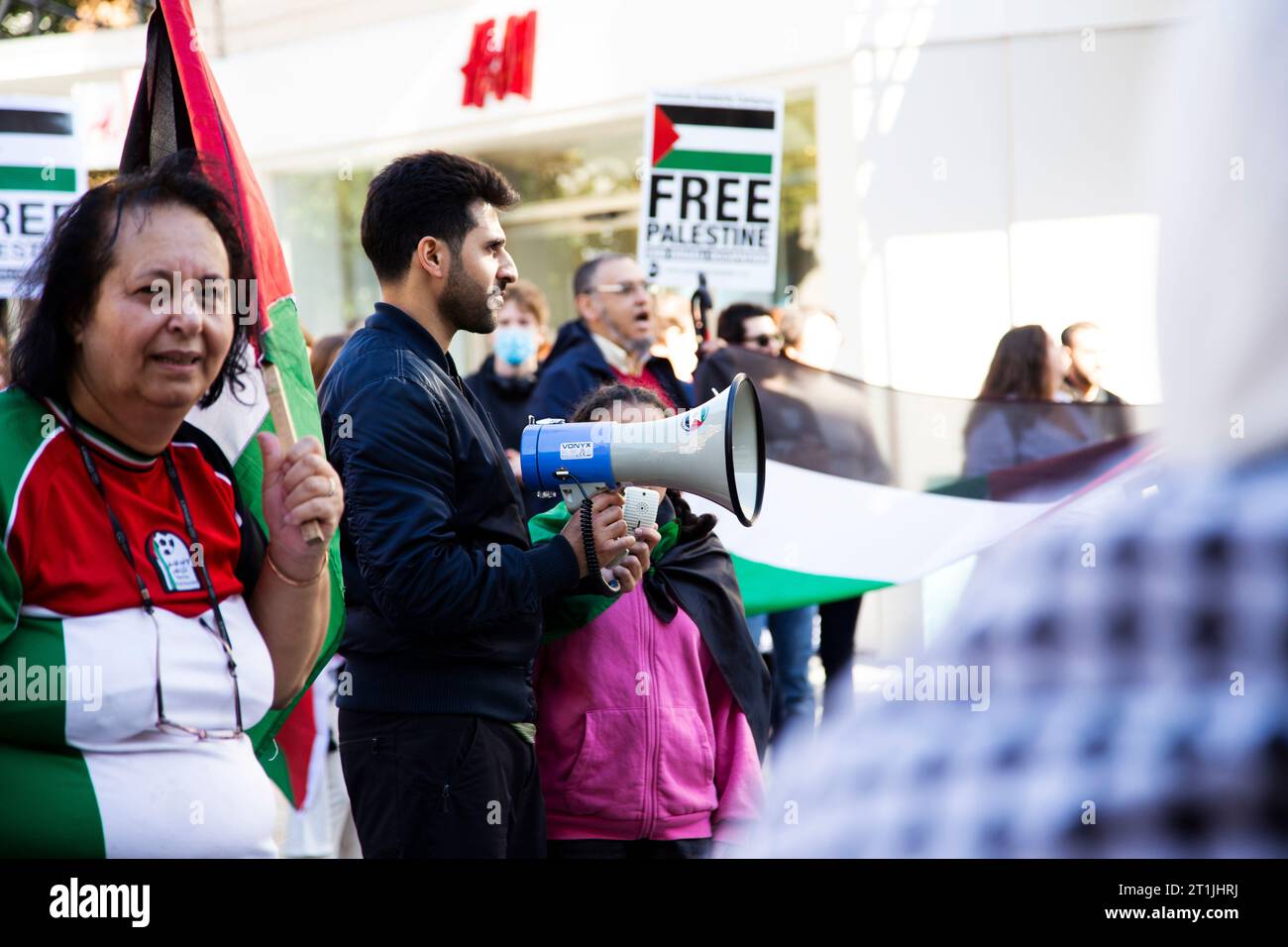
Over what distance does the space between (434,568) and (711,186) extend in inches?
154

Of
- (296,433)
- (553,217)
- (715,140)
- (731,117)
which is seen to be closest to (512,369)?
(715,140)

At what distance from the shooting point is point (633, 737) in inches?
131

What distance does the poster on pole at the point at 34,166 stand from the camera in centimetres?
585

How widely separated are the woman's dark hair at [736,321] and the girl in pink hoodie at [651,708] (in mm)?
3411

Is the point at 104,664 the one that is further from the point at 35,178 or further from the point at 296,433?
the point at 35,178

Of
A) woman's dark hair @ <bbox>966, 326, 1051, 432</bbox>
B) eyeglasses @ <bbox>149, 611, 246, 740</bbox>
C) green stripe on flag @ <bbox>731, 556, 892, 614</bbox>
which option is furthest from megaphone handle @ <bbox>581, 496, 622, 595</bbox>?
woman's dark hair @ <bbox>966, 326, 1051, 432</bbox>

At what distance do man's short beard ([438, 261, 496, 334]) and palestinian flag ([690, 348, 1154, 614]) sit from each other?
1727mm

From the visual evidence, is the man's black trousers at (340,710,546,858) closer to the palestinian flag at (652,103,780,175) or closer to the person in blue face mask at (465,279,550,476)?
the person in blue face mask at (465,279,550,476)

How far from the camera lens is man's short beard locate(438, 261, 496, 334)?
3.28 metres

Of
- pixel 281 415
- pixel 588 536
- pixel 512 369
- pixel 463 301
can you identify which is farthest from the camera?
pixel 512 369

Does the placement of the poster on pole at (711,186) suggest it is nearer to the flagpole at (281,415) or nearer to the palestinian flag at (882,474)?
the palestinian flag at (882,474)
